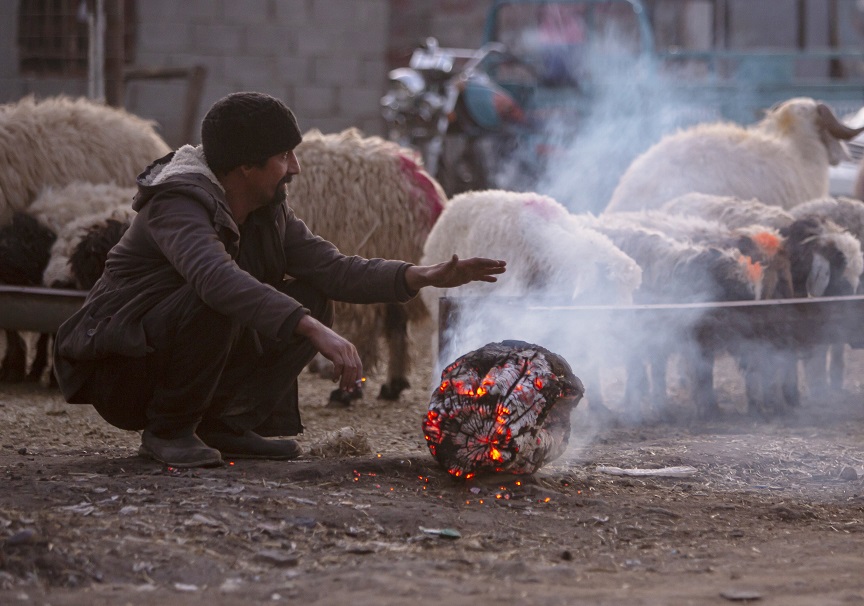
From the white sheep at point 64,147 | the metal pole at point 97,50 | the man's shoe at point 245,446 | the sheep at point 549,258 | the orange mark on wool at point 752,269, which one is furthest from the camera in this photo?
the metal pole at point 97,50

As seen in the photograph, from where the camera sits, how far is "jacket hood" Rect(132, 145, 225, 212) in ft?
12.0

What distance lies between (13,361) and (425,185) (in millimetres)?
2545

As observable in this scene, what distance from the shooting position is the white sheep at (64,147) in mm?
6848

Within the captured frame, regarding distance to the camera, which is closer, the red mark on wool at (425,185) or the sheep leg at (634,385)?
the sheep leg at (634,385)

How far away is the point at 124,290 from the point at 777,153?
544cm

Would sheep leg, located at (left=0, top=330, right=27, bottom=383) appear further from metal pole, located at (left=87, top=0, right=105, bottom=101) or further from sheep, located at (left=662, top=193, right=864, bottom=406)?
sheep, located at (left=662, top=193, right=864, bottom=406)

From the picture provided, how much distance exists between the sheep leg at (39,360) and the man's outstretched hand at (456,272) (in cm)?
345

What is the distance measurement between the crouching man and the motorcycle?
7.03 metres

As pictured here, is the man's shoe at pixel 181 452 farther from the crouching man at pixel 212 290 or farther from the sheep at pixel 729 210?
the sheep at pixel 729 210

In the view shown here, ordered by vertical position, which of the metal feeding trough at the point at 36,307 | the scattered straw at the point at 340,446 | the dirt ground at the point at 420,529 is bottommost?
the dirt ground at the point at 420,529

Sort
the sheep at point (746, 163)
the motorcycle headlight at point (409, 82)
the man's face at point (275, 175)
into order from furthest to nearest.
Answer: the motorcycle headlight at point (409, 82)
the sheep at point (746, 163)
the man's face at point (275, 175)

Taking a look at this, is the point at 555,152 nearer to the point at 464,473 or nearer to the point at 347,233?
the point at 347,233

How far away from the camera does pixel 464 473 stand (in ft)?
12.2

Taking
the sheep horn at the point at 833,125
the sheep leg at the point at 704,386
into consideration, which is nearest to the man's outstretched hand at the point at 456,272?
the sheep leg at the point at 704,386
